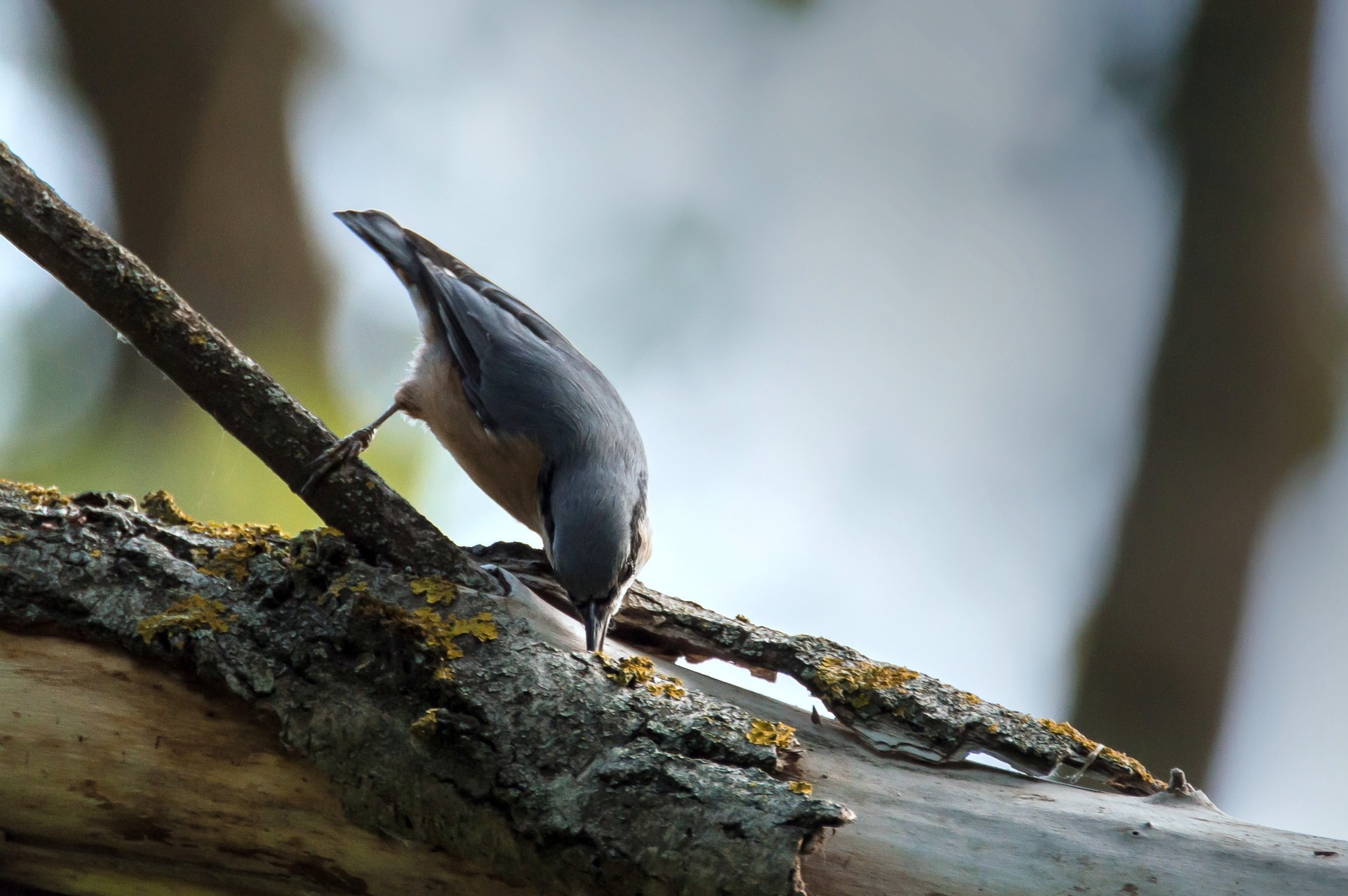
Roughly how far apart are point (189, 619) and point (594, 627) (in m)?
0.65

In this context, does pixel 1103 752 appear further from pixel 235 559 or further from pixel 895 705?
pixel 235 559

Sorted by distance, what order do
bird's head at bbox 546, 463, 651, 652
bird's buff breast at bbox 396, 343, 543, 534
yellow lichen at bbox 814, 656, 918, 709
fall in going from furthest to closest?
bird's buff breast at bbox 396, 343, 543, 534 → bird's head at bbox 546, 463, 651, 652 → yellow lichen at bbox 814, 656, 918, 709

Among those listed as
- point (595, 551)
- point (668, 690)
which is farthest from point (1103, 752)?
point (595, 551)

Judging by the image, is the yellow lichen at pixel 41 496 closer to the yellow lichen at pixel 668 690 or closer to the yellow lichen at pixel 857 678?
the yellow lichen at pixel 668 690

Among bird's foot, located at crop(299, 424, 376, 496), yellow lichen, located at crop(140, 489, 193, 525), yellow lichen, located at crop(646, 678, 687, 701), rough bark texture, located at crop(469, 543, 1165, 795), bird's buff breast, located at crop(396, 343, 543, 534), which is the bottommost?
yellow lichen, located at crop(646, 678, 687, 701)

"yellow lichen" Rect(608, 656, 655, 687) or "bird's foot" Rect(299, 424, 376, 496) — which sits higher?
"bird's foot" Rect(299, 424, 376, 496)

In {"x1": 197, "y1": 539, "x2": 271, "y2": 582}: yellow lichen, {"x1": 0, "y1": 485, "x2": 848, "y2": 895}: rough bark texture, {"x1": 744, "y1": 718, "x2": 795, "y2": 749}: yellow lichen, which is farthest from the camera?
{"x1": 197, "y1": 539, "x2": 271, "y2": 582}: yellow lichen

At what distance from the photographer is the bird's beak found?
1.61m

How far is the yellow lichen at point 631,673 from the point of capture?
4.56ft

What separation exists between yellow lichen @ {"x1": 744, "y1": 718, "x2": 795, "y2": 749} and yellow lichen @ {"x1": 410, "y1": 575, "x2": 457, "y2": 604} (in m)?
0.51

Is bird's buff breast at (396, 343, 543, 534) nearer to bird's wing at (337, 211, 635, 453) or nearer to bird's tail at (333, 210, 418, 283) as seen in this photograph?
bird's wing at (337, 211, 635, 453)

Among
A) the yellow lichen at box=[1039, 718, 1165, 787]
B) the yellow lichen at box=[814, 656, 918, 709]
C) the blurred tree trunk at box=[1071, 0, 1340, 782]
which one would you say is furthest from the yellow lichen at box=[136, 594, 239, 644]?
the blurred tree trunk at box=[1071, 0, 1340, 782]

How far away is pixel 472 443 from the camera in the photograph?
2.59 meters

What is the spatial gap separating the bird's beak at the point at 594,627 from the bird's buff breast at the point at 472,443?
730 mm
